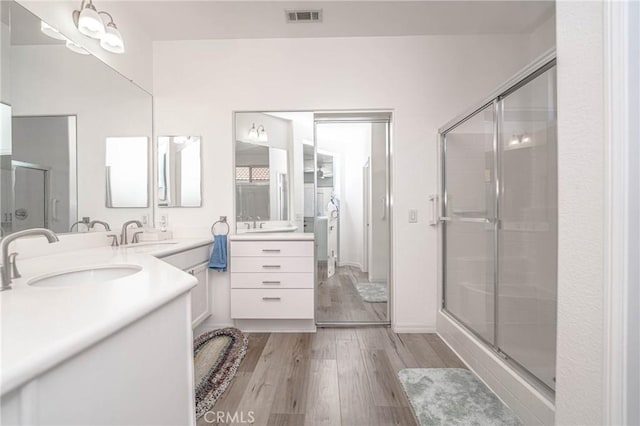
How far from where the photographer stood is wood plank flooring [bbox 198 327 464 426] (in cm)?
139

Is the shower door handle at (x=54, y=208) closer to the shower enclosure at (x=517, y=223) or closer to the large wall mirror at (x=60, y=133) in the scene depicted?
the large wall mirror at (x=60, y=133)

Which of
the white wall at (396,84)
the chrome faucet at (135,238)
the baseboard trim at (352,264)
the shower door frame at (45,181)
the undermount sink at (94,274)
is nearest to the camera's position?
the undermount sink at (94,274)

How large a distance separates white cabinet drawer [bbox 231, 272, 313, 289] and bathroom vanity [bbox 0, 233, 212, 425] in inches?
51.7

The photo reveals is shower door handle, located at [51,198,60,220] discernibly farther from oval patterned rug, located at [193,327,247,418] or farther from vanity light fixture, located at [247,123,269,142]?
vanity light fixture, located at [247,123,269,142]

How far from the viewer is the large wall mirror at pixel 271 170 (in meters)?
2.50

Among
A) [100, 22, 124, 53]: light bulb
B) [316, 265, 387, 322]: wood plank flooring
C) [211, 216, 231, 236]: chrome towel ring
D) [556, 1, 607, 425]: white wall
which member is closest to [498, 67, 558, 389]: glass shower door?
[556, 1, 607, 425]: white wall

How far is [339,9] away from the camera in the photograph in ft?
6.83

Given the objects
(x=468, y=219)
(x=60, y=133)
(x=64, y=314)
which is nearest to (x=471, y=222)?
(x=468, y=219)

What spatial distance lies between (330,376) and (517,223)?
156cm

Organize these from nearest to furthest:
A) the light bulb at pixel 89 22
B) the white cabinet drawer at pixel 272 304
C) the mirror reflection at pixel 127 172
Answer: the light bulb at pixel 89 22 → the mirror reflection at pixel 127 172 → the white cabinet drawer at pixel 272 304

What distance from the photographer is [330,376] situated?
170 cm

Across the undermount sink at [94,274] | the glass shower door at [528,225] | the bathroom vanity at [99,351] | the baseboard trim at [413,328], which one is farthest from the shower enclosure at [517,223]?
the undermount sink at [94,274]

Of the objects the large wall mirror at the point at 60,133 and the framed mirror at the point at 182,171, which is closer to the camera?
the large wall mirror at the point at 60,133

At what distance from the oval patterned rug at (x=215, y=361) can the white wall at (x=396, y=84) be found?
0.26 m
